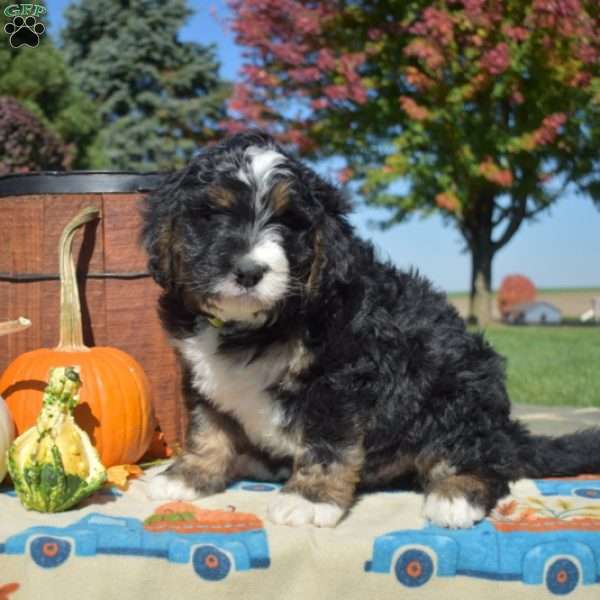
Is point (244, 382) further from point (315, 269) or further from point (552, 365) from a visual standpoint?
point (552, 365)

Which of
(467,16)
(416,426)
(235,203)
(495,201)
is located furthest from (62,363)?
(495,201)

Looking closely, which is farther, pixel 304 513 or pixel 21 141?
pixel 21 141

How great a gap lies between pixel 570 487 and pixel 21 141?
11.2 meters

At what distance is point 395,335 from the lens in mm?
3521

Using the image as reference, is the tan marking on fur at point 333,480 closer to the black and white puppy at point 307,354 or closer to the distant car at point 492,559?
the black and white puppy at point 307,354

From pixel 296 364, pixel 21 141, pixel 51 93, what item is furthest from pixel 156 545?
pixel 51 93

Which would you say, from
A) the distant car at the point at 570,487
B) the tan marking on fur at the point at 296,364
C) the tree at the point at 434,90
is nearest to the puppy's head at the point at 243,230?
the tan marking on fur at the point at 296,364

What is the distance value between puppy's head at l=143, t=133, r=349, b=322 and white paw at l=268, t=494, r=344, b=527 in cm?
78

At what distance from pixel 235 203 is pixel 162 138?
25.8 metres

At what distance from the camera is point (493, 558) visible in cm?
297

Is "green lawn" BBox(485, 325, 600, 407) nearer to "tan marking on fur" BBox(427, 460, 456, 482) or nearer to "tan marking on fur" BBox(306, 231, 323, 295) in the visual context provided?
"tan marking on fur" BBox(427, 460, 456, 482)

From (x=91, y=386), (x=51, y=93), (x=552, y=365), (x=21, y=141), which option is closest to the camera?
(x=91, y=386)

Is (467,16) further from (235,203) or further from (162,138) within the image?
(162,138)

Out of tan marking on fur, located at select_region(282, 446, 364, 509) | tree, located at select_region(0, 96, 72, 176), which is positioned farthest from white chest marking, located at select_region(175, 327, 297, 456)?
tree, located at select_region(0, 96, 72, 176)
